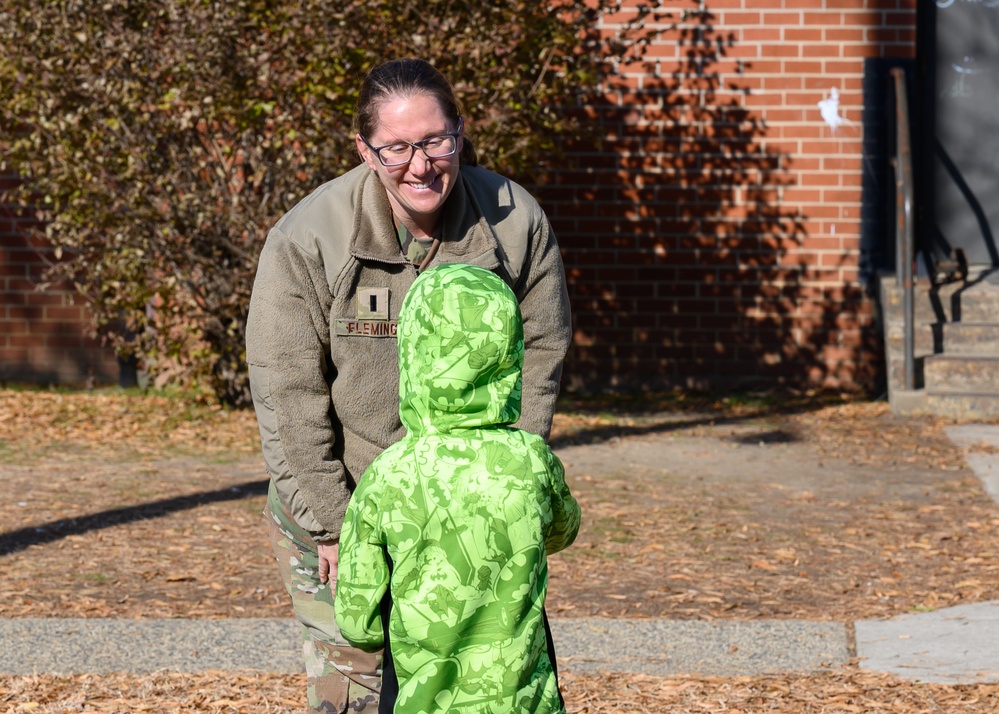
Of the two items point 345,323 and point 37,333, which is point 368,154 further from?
point 37,333

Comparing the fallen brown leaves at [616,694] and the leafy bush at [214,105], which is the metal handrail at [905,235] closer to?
the leafy bush at [214,105]

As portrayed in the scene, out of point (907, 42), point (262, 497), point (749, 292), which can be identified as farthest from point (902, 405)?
point (262, 497)

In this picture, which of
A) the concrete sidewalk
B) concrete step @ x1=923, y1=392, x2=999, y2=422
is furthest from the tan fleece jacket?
concrete step @ x1=923, y1=392, x2=999, y2=422

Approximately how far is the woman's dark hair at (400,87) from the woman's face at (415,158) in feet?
0.04

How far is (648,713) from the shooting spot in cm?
427

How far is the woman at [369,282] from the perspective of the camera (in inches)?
115

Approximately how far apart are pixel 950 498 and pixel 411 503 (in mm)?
5654

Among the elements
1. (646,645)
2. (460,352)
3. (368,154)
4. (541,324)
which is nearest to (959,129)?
(646,645)

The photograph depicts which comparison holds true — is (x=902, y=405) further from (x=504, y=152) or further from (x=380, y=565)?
(x=380, y=565)

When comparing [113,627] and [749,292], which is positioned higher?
[749,292]

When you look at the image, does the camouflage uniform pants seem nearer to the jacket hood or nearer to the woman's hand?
the woman's hand

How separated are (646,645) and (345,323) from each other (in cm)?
245

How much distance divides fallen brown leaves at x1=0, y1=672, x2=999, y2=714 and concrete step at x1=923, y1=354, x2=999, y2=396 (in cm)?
555

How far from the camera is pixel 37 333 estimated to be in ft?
38.2
